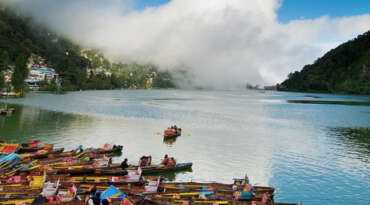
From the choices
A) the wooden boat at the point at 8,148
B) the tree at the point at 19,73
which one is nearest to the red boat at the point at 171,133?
the wooden boat at the point at 8,148

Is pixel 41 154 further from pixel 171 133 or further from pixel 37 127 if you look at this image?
pixel 37 127

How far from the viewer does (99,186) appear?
22422mm

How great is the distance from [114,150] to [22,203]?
18.3m

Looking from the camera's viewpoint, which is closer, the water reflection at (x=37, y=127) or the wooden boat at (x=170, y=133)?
the water reflection at (x=37, y=127)

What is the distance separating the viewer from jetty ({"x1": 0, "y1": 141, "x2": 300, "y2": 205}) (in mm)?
19234

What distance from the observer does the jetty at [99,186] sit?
19.2 metres

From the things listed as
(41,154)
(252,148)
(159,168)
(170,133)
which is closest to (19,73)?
(170,133)

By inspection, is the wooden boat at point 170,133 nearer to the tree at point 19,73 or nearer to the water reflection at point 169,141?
the water reflection at point 169,141

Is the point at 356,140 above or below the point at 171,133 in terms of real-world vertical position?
below

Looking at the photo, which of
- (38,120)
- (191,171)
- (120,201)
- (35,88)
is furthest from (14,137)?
(35,88)

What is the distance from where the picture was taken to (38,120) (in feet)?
204

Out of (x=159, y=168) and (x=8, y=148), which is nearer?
(x=159, y=168)

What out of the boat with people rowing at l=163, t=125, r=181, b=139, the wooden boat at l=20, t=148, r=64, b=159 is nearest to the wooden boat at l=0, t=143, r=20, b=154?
the wooden boat at l=20, t=148, r=64, b=159

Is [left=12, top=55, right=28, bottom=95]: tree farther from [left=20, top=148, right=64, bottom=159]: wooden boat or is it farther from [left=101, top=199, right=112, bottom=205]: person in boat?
[left=101, top=199, right=112, bottom=205]: person in boat
